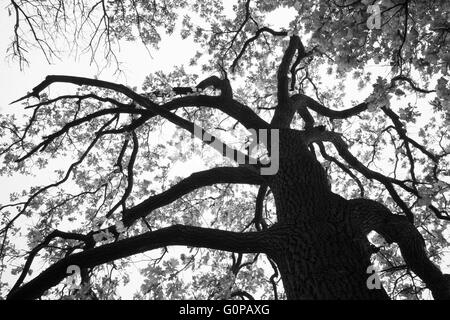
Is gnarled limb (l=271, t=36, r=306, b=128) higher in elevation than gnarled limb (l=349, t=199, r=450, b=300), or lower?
higher

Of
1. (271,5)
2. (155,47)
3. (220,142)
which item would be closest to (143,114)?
(220,142)

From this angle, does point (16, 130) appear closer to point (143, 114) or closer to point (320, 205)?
point (143, 114)

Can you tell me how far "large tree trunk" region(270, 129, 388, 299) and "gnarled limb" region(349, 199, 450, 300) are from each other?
0.18 meters

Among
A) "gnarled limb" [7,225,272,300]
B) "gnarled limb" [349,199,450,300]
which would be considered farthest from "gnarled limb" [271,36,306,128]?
"gnarled limb" [7,225,272,300]

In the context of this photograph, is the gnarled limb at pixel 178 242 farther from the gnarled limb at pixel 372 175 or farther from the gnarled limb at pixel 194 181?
the gnarled limb at pixel 372 175

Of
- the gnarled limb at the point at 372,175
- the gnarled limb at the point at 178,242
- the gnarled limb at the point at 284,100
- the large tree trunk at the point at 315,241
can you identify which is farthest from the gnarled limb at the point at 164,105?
the gnarled limb at the point at 178,242

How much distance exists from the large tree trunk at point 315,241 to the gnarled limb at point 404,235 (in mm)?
182

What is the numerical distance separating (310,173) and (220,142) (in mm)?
1609

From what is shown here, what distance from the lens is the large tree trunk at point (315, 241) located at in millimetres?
3125

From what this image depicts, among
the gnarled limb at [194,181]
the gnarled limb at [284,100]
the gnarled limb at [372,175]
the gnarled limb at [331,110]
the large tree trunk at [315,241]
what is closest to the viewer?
the large tree trunk at [315,241]

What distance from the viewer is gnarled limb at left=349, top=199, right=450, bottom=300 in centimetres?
361

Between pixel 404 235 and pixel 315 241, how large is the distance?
1.19m

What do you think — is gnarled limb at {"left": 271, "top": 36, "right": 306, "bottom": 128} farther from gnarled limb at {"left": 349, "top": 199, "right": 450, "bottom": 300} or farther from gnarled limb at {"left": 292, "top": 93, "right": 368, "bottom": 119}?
gnarled limb at {"left": 349, "top": 199, "right": 450, "bottom": 300}

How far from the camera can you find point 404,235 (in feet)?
12.6
